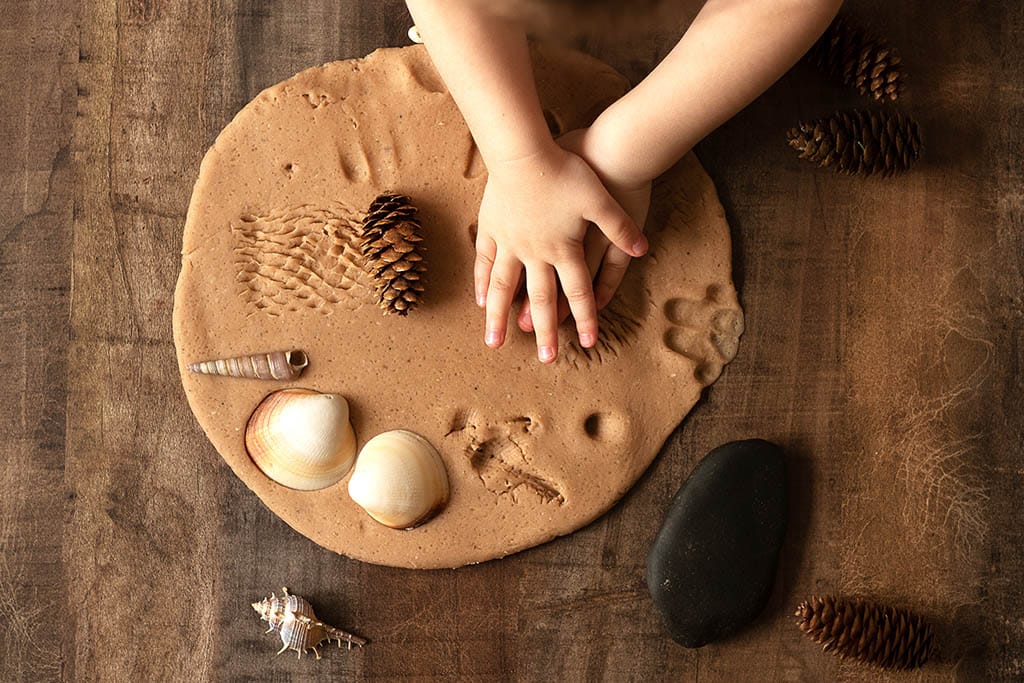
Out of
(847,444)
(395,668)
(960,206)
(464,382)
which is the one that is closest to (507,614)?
(395,668)

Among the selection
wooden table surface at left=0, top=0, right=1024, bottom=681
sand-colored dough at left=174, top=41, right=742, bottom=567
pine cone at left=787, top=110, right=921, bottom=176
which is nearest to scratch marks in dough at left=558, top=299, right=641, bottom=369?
sand-colored dough at left=174, top=41, right=742, bottom=567

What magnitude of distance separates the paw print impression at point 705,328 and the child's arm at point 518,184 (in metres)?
0.09

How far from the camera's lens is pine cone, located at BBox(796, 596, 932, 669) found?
736mm

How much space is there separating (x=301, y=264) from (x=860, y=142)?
49 cm

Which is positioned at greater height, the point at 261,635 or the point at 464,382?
the point at 464,382

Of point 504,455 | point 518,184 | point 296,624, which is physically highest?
point 518,184

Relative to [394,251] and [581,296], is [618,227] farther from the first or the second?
[394,251]

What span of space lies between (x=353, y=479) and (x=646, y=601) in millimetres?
278

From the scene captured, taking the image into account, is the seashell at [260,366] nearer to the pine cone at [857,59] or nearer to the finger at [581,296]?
the finger at [581,296]

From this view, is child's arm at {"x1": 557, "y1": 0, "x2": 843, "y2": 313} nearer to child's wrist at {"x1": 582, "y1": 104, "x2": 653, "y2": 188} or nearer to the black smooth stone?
child's wrist at {"x1": 582, "y1": 104, "x2": 653, "y2": 188}

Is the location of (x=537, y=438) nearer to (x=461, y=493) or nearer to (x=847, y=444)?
(x=461, y=493)

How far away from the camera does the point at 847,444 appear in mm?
769

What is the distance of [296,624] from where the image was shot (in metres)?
0.72

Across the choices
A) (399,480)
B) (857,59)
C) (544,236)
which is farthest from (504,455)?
(857,59)
